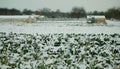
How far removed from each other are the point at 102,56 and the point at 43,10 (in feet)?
394

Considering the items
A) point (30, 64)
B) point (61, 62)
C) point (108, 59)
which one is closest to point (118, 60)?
point (108, 59)

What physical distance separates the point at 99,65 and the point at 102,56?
1316 mm

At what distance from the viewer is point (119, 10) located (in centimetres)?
9225

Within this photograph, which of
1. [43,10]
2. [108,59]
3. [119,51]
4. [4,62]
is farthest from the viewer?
[43,10]

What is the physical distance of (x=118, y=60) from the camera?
7109 millimetres

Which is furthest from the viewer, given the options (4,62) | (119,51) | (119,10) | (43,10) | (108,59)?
(43,10)

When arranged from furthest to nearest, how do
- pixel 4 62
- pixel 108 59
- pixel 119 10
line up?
pixel 119 10
pixel 108 59
pixel 4 62

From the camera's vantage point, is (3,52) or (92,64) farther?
(3,52)

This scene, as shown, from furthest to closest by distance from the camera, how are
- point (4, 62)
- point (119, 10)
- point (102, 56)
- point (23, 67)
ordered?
point (119, 10) < point (102, 56) < point (4, 62) < point (23, 67)

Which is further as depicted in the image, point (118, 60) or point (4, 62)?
point (118, 60)

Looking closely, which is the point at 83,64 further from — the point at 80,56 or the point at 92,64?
the point at 80,56

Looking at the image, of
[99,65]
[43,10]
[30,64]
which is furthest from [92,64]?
[43,10]

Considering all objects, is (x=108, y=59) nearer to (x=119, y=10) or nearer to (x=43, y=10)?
(x=119, y=10)

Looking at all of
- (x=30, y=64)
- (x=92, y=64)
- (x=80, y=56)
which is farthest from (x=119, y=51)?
(x=30, y=64)
